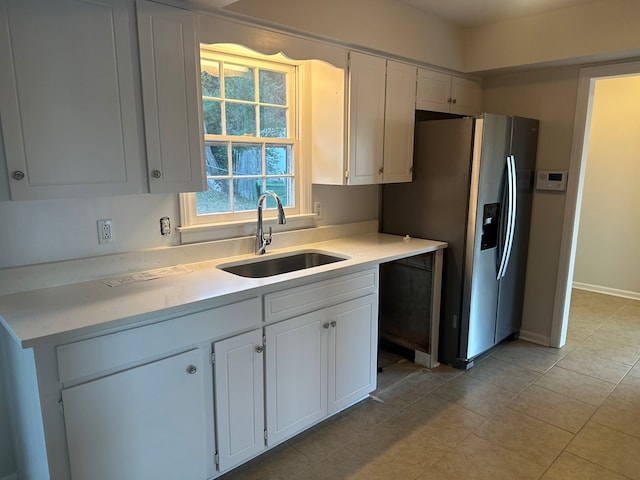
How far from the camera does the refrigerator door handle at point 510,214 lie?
303cm

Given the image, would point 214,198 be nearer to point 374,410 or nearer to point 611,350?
point 374,410

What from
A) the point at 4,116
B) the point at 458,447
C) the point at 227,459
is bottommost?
the point at 458,447

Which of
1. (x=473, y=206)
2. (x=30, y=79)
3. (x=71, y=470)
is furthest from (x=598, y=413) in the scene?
(x=30, y=79)

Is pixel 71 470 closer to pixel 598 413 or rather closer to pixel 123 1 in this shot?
pixel 123 1

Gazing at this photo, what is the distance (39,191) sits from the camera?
5.18 ft

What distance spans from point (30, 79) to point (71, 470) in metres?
1.38

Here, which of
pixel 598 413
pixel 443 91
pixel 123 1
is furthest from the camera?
pixel 443 91

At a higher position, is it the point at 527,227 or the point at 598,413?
the point at 527,227

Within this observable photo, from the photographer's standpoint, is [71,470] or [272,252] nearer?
[71,470]

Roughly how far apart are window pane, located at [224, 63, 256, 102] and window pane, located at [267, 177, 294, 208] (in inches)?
20.9

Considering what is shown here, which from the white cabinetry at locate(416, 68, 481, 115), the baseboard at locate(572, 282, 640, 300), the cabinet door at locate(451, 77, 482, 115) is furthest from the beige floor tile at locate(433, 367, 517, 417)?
the baseboard at locate(572, 282, 640, 300)

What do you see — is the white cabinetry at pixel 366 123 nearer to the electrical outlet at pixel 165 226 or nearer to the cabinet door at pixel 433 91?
the cabinet door at pixel 433 91

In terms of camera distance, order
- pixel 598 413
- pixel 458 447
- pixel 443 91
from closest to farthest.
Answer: pixel 458 447, pixel 598 413, pixel 443 91

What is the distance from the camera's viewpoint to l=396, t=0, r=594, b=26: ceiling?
2801 millimetres
